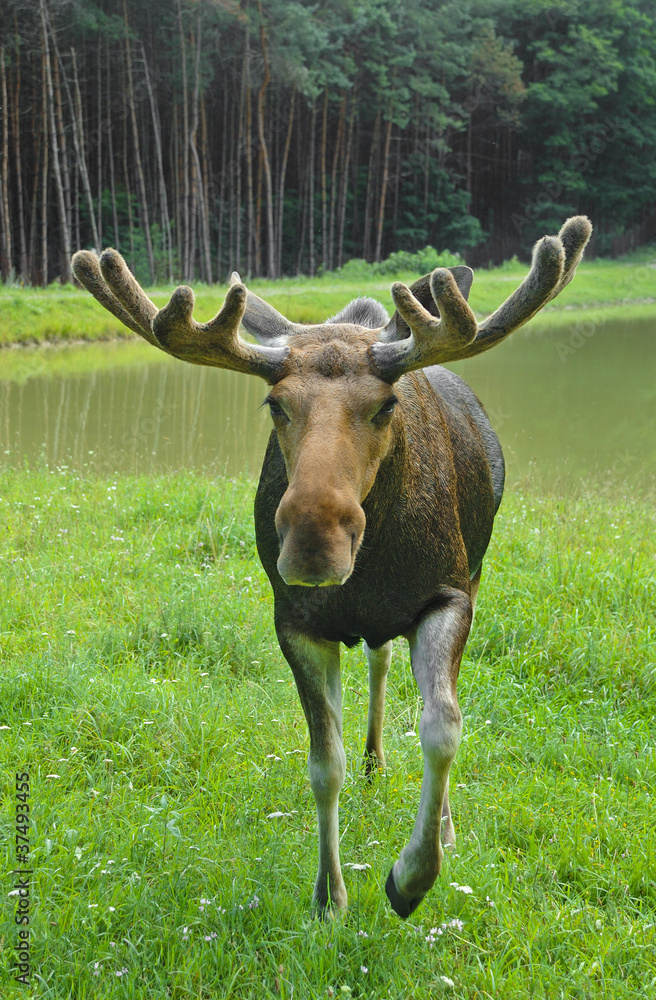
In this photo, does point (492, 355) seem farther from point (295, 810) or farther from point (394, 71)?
point (394, 71)

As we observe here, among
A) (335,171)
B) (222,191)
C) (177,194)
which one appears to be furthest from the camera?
(335,171)

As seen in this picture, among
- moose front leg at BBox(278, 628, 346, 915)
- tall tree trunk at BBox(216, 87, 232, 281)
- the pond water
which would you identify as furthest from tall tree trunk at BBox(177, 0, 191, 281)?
moose front leg at BBox(278, 628, 346, 915)

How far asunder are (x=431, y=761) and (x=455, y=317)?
4.44 ft

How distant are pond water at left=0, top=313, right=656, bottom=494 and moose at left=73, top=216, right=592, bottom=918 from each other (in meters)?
6.33

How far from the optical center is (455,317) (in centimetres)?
268

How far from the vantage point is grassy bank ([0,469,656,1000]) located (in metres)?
2.86

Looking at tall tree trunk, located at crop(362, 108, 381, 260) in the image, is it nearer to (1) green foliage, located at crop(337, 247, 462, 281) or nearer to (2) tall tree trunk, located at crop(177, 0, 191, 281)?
(1) green foliage, located at crop(337, 247, 462, 281)

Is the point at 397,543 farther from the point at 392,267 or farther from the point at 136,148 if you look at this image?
the point at 392,267

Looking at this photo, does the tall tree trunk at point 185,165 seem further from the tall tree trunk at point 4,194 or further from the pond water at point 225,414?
the pond water at point 225,414

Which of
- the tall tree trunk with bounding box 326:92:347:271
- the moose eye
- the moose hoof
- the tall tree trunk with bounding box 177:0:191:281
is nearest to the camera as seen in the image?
the moose eye

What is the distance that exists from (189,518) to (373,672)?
12.2ft

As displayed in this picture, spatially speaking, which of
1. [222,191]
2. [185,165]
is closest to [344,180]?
[222,191]

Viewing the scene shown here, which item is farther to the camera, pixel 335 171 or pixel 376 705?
pixel 335 171

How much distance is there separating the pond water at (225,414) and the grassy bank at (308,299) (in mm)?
855
